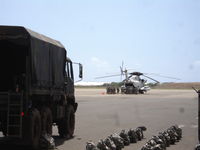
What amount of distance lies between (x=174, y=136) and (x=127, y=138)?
1630 millimetres

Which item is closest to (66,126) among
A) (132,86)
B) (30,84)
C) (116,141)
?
(116,141)

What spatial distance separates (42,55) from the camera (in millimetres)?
13508

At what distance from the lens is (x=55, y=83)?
48.6 ft

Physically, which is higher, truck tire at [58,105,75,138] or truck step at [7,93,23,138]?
truck step at [7,93,23,138]

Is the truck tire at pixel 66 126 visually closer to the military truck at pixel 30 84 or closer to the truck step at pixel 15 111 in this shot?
the military truck at pixel 30 84

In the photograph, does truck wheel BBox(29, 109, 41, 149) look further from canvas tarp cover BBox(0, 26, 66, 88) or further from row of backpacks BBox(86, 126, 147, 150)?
row of backpacks BBox(86, 126, 147, 150)

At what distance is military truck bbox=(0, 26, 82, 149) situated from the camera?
12.1 m

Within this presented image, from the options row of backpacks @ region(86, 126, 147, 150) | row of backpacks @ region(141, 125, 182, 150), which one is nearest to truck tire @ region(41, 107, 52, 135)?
row of backpacks @ region(86, 126, 147, 150)

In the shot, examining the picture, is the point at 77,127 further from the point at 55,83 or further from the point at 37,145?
the point at 37,145

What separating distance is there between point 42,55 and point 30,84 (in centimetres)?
146

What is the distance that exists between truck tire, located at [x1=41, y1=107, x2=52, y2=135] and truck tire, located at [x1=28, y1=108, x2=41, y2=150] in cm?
51

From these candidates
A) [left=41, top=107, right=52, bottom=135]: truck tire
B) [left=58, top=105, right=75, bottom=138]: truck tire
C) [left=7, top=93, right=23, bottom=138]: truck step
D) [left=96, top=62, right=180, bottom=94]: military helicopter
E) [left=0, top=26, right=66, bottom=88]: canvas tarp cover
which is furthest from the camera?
[left=96, top=62, right=180, bottom=94]: military helicopter

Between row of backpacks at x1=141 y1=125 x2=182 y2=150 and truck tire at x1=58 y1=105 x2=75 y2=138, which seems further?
truck tire at x1=58 y1=105 x2=75 y2=138

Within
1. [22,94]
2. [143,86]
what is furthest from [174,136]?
[143,86]
